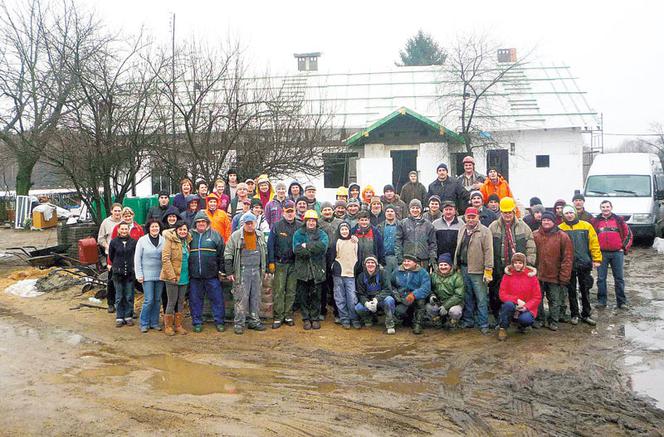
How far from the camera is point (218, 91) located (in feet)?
46.5

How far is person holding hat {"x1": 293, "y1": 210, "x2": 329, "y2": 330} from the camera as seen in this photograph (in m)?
8.55

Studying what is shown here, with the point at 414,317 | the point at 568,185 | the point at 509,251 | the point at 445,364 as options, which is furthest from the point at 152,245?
the point at 568,185

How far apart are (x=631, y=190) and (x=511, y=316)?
34.8 ft

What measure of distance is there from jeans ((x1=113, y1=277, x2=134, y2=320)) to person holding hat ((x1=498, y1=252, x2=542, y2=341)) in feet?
18.0

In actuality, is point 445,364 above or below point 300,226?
below

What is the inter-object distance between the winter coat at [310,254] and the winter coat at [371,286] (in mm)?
560

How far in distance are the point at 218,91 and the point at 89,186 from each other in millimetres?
3840

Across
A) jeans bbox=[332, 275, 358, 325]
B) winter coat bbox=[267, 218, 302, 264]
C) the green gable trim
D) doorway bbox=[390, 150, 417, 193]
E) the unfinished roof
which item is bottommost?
jeans bbox=[332, 275, 358, 325]

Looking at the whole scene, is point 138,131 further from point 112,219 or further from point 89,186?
point 112,219

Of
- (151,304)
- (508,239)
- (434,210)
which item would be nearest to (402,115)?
(434,210)

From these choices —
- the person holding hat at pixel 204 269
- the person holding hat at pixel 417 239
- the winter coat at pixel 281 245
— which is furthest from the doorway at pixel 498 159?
the person holding hat at pixel 204 269

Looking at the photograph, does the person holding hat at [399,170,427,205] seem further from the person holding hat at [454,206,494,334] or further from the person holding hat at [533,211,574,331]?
the person holding hat at [533,211,574,331]

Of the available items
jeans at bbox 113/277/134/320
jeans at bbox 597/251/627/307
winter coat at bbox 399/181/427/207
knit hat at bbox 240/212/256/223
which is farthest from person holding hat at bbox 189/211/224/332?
jeans at bbox 597/251/627/307

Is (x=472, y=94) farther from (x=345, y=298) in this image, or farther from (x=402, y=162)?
(x=345, y=298)
